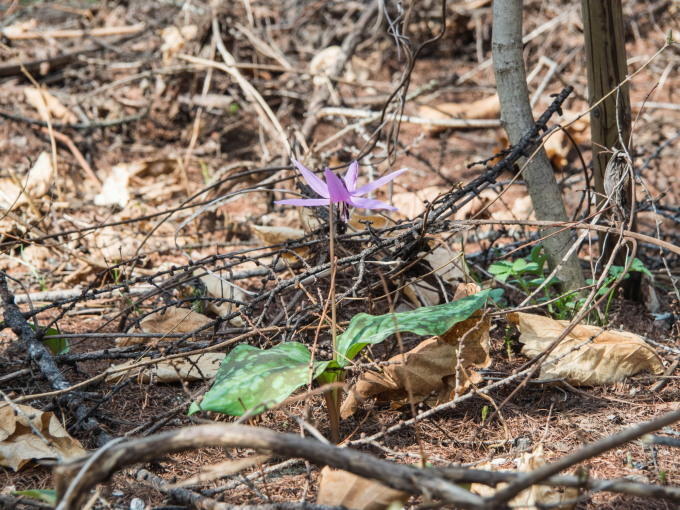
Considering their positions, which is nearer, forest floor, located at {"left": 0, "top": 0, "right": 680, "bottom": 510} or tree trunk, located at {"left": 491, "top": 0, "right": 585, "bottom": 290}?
forest floor, located at {"left": 0, "top": 0, "right": 680, "bottom": 510}

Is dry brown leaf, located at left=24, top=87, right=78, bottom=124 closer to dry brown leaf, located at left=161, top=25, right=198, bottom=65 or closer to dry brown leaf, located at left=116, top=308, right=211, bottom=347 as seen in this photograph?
dry brown leaf, located at left=161, top=25, right=198, bottom=65

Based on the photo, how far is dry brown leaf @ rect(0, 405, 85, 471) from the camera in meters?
1.55

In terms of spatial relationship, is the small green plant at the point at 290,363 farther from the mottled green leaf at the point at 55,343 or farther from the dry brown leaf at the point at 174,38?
the dry brown leaf at the point at 174,38

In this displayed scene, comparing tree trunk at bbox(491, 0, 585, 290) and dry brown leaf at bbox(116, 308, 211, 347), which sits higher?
tree trunk at bbox(491, 0, 585, 290)

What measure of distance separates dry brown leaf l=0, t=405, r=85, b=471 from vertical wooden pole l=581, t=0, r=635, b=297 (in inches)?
70.2

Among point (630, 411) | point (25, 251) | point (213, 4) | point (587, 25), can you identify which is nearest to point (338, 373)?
point (630, 411)

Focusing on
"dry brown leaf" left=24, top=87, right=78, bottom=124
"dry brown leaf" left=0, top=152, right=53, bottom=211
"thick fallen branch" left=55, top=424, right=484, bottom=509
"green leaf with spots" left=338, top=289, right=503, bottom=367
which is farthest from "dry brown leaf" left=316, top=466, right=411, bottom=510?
"dry brown leaf" left=24, top=87, right=78, bottom=124

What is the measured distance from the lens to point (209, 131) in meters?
4.91

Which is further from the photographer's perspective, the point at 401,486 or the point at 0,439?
the point at 0,439

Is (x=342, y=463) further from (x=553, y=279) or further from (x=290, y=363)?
(x=553, y=279)

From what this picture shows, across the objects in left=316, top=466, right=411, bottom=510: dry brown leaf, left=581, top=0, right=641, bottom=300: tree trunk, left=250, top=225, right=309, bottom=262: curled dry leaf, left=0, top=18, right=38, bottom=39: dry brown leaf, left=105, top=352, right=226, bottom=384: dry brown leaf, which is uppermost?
left=0, top=18, right=38, bottom=39: dry brown leaf

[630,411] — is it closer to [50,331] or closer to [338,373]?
[338,373]

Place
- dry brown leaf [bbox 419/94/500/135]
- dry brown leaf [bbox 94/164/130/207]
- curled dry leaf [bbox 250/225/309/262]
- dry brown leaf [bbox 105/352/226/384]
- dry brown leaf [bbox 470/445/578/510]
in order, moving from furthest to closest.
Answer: dry brown leaf [bbox 419/94/500/135] < dry brown leaf [bbox 94/164/130/207] < curled dry leaf [bbox 250/225/309/262] < dry brown leaf [bbox 105/352/226/384] < dry brown leaf [bbox 470/445/578/510]

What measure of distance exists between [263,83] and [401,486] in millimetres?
4236
